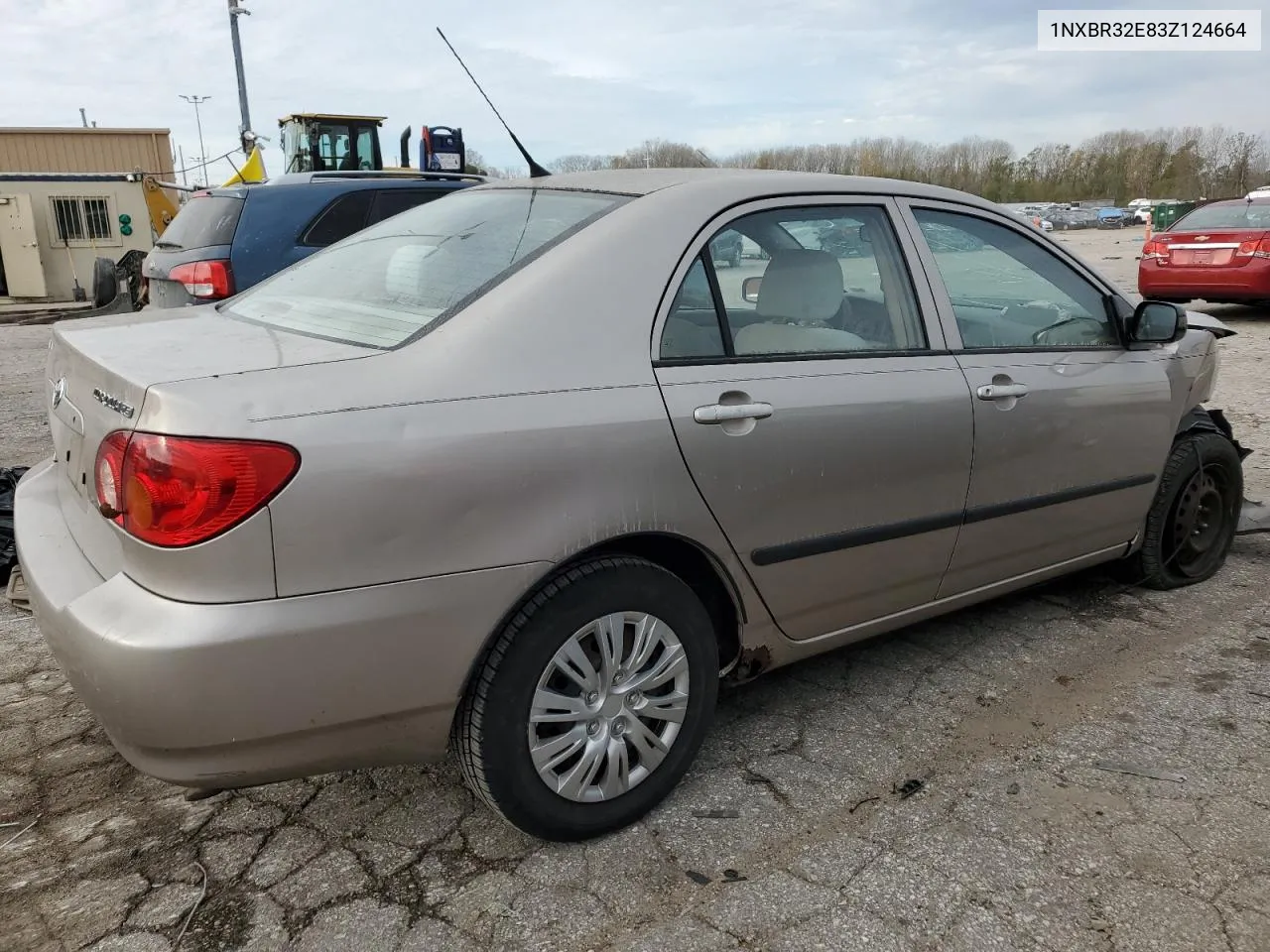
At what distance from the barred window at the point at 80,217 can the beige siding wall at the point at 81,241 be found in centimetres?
6

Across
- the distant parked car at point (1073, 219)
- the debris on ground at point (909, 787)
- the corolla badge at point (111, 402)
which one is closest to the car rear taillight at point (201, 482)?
the corolla badge at point (111, 402)

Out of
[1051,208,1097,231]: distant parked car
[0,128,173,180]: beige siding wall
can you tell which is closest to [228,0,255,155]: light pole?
[0,128,173,180]: beige siding wall

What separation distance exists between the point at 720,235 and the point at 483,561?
1.09m

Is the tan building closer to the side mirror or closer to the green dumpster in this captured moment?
the side mirror

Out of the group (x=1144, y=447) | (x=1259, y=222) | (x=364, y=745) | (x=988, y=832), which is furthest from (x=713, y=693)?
(x=1259, y=222)

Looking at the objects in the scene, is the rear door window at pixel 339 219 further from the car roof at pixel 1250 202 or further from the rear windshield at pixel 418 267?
the car roof at pixel 1250 202

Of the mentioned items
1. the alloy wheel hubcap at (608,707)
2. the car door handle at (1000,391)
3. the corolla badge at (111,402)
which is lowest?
the alloy wheel hubcap at (608,707)

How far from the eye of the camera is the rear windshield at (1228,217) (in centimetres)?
1109

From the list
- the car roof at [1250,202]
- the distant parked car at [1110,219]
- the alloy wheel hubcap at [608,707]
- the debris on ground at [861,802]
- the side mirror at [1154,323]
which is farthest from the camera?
the distant parked car at [1110,219]

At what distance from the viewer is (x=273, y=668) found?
6.02ft

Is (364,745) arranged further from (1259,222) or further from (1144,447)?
(1259,222)

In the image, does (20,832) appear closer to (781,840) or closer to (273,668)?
(273,668)

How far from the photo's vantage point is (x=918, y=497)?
9.00 ft

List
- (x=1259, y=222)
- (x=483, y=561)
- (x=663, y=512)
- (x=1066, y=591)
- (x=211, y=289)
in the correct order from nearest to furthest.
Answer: (x=483, y=561) → (x=663, y=512) → (x=1066, y=591) → (x=211, y=289) → (x=1259, y=222)
